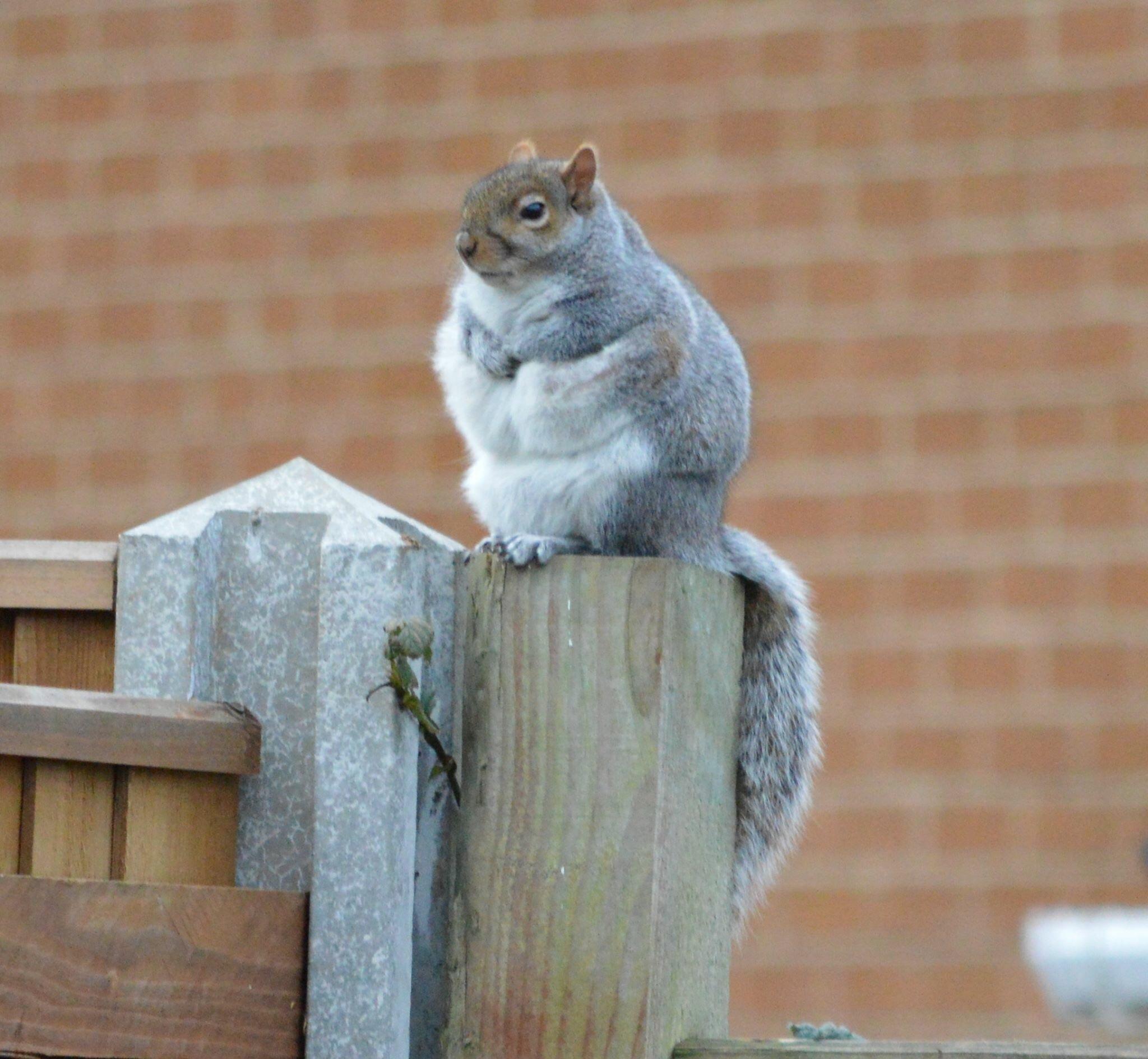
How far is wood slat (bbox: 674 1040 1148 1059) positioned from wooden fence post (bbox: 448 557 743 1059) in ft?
A: 0.12

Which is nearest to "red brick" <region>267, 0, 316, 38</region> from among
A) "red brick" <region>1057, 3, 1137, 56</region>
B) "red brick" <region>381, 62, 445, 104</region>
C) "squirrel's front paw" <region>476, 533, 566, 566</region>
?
"red brick" <region>381, 62, 445, 104</region>

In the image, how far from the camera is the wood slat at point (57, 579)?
179 centimetres

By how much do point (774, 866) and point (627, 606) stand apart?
534 mm

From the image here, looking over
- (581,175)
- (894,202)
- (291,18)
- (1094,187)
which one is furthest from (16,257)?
(581,175)

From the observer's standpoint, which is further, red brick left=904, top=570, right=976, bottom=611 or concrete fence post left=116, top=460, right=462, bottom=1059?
red brick left=904, top=570, right=976, bottom=611

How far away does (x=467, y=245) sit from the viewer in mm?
2428

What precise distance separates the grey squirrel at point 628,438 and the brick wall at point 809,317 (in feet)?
9.93

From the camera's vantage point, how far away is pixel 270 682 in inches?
68.7

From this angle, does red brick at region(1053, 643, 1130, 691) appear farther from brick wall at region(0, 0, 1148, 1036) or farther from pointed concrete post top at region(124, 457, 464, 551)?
pointed concrete post top at region(124, 457, 464, 551)

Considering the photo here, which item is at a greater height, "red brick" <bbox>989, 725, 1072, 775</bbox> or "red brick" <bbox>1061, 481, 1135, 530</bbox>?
"red brick" <bbox>1061, 481, 1135, 530</bbox>

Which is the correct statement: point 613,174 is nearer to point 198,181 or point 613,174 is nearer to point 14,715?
point 198,181

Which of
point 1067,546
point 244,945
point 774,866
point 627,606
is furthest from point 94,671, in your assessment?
point 1067,546

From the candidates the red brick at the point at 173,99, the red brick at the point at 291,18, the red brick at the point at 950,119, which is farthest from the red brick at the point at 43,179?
the red brick at the point at 950,119

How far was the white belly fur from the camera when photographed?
217 centimetres
